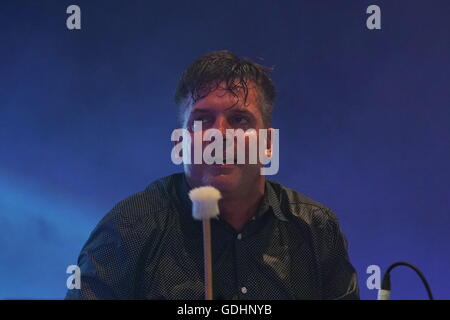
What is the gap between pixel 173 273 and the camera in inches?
34.5

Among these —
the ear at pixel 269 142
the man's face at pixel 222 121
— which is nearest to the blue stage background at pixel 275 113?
the ear at pixel 269 142

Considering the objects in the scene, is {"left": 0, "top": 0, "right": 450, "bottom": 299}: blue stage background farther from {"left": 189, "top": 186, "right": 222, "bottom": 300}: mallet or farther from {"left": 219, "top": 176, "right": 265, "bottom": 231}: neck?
{"left": 189, "top": 186, "right": 222, "bottom": 300}: mallet

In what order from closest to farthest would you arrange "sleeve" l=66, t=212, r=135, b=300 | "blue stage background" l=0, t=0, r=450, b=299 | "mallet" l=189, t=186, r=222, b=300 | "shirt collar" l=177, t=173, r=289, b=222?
1. "mallet" l=189, t=186, r=222, b=300
2. "sleeve" l=66, t=212, r=135, b=300
3. "shirt collar" l=177, t=173, r=289, b=222
4. "blue stage background" l=0, t=0, r=450, b=299

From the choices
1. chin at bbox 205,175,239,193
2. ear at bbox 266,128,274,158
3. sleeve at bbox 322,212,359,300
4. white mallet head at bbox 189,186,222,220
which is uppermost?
ear at bbox 266,128,274,158

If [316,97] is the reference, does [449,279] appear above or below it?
below

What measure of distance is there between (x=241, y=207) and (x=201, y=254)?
14 cm

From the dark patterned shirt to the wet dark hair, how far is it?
16 cm

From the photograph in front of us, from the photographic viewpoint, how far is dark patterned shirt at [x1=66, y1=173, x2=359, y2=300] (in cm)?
87

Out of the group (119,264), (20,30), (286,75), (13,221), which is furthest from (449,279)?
(20,30)

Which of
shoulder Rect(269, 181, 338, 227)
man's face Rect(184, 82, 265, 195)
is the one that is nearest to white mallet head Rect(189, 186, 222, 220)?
man's face Rect(184, 82, 265, 195)

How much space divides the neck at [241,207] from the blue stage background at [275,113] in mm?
217

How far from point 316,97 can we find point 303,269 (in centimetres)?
45

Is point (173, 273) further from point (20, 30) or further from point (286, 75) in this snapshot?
point (20, 30)
